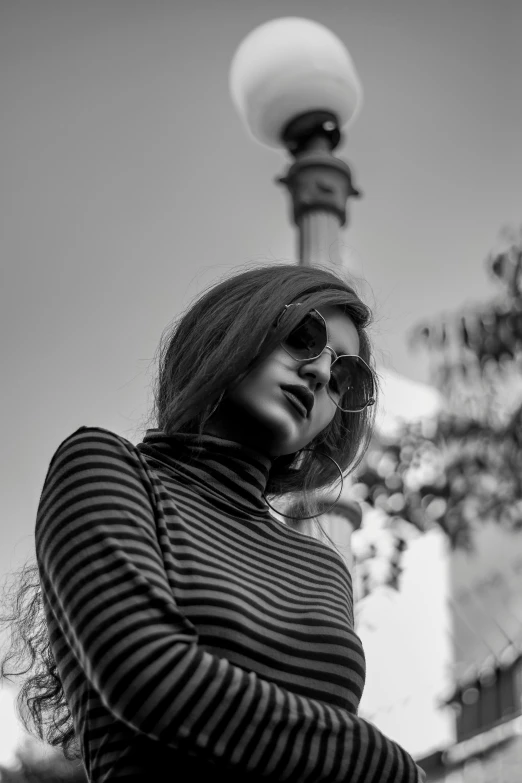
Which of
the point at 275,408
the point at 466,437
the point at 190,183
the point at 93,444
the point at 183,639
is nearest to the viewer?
the point at 183,639

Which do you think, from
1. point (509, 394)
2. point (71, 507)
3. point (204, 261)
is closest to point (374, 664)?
point (509, 394)

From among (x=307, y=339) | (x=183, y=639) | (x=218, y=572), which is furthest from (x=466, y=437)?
(x=183, y=639)

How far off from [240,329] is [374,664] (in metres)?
3.50

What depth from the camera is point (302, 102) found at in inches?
131

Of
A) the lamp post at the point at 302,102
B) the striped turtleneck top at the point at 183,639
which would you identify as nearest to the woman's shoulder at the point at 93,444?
the striped turtleneck top at the point at 183,639

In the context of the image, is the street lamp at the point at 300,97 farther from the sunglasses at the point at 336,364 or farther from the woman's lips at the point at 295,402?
the woman's lips at the point at 295,402

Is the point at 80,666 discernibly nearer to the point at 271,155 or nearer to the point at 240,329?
the point at 240,329

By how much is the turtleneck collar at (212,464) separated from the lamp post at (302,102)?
155 centimetres

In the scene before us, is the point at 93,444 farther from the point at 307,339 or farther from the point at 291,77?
the point at 291,77

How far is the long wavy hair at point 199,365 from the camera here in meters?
1.63

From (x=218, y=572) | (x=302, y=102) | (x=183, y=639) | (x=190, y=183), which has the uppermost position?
(x=190, y=183)

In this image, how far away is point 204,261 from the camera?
6.49 m

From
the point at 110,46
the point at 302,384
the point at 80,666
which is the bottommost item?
the point at 80,666

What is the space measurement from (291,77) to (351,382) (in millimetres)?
1750
